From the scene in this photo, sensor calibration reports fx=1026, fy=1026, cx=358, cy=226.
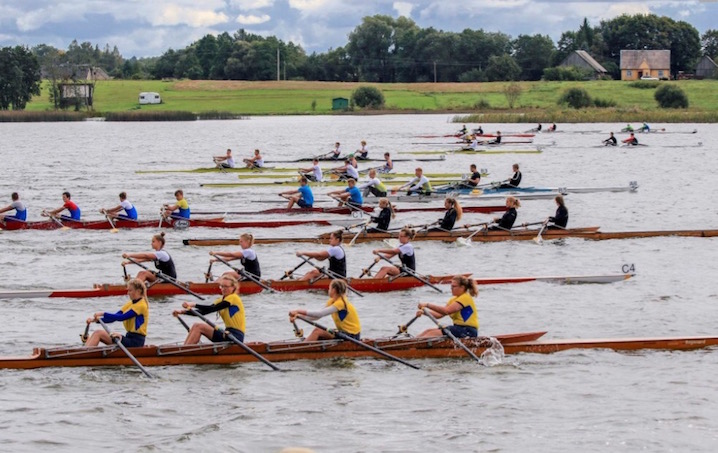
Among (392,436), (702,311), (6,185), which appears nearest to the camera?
(392,436)

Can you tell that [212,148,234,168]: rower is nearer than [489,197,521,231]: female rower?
No

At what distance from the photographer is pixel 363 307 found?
21344mm

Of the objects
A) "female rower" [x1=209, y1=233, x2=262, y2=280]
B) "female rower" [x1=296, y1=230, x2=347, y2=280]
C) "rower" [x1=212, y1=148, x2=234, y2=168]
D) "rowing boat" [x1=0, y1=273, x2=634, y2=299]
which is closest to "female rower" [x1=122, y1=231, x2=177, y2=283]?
"rowing boat" [x1=0, y1=273, x2=634, y2=299]

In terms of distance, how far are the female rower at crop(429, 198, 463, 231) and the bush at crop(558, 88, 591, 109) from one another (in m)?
85.2

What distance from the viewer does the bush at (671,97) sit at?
107 m

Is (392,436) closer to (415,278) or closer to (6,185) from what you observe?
(415,278)

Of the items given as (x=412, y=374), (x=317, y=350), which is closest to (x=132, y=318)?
(x=317, y=350)

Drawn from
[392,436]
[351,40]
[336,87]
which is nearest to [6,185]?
[392,436]

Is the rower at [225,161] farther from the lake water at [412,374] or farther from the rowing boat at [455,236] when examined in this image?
the rowing boat at [455,236]

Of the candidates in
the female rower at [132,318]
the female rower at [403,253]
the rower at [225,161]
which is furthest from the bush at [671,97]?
the female rower at [132,318]

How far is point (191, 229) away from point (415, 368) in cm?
1742

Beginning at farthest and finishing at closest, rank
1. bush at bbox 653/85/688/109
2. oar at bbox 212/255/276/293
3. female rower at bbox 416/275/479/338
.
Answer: bush at bbox 653/85/688/109, oar at bbox 212/255/276/293, female rower at bbox 416/275/479/338

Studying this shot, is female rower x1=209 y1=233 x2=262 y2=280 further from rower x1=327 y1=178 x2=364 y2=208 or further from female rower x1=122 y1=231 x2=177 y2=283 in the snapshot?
rower x1=327 y1=178 x2=364 y2=208

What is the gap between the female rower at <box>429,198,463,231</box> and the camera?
2719cm
